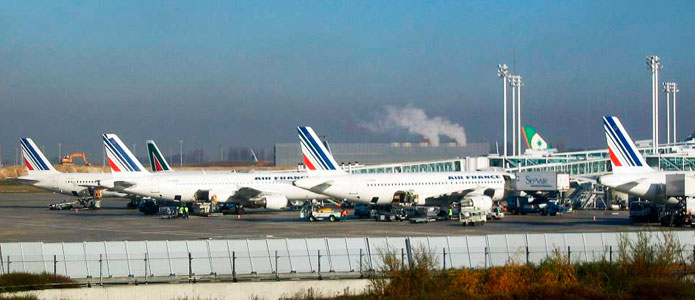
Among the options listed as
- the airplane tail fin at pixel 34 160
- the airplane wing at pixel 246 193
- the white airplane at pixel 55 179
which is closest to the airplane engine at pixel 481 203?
the airplane wing at pixel 246 193

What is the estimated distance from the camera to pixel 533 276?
1216 inches

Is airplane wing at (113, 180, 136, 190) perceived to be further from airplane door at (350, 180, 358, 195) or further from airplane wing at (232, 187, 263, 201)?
airplane door at (350, 180, 358, 195)

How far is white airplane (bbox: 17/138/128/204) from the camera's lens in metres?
95.2

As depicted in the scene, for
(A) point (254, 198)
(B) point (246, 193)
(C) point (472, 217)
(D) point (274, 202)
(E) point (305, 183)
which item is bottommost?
(C) point (472, 217)

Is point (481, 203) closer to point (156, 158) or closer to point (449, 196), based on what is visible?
point (449, 196)

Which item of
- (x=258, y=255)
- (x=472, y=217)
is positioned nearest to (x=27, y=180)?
(x=472, y=217)

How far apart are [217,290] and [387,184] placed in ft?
145

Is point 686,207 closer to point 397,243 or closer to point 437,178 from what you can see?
point 437,178

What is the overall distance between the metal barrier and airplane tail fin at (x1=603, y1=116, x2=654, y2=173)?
79.0 feet

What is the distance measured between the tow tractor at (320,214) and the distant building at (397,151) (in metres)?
101

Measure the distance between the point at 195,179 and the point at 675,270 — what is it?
183 feet

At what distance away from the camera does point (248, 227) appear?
62.7 metres

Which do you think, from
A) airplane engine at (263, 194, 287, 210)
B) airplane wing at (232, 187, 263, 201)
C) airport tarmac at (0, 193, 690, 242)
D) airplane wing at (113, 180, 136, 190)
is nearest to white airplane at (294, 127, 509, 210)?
airport tarmac at (0, 193, 690, 242)

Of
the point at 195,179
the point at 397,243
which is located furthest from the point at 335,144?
the point at 397,243
